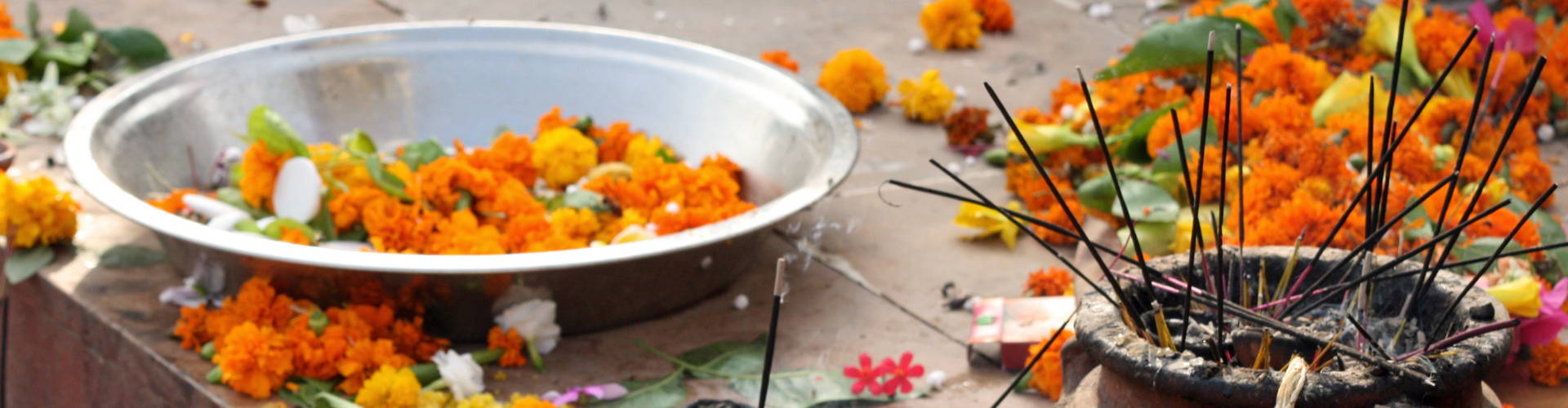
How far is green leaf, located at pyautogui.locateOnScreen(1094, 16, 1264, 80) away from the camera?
2.46 metres

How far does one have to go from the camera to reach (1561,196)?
2408 millimetres

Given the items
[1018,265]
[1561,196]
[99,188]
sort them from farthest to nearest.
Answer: [1561,196] → [1018,265] → [99,188]

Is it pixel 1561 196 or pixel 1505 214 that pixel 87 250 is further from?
pixel 1561 196

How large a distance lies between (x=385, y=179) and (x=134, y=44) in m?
1.33

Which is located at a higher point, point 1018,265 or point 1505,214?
point 1505,214

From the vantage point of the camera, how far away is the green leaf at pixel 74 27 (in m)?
3.00

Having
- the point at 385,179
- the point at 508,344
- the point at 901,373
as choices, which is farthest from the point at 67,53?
the point at 901,373

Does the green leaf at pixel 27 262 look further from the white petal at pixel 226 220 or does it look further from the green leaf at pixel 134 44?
the green leaf at pixel 134 44

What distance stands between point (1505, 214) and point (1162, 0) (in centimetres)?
207

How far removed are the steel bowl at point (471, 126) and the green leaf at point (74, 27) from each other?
712 mm

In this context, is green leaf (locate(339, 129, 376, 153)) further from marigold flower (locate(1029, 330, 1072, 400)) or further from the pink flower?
the pink flower

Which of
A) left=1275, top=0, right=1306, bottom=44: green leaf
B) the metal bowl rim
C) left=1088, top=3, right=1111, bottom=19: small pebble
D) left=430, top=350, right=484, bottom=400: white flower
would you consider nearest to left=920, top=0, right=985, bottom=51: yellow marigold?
left=1088, top=3, right=1111, bottom=19: small pebble

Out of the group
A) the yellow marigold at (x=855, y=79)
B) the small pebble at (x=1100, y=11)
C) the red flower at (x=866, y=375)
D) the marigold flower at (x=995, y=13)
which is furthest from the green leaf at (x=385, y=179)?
the small pebble at (x=1100, y=11)

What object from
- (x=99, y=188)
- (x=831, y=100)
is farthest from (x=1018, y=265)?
(x=99, y=188)
